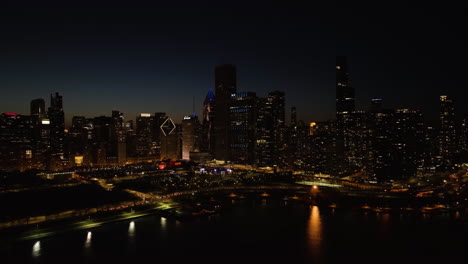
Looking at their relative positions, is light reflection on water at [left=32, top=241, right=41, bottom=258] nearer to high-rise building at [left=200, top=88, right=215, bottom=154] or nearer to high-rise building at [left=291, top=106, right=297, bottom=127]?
high-rise building at [left=200, top=88, right=215, bottom=154]

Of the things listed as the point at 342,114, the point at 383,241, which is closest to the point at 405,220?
the point at 383,241

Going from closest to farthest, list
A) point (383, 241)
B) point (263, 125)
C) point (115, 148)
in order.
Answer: point (383, 241) → point (263, 125) → point (115, 148)

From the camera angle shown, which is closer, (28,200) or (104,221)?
(104,221)

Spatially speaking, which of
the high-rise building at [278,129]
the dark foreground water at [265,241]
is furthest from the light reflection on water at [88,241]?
the high-rise building at [278,129]

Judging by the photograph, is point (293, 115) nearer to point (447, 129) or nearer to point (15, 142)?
point (447, 129)

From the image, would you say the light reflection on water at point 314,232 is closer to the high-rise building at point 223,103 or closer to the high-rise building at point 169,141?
the high-rise building at point 223,103

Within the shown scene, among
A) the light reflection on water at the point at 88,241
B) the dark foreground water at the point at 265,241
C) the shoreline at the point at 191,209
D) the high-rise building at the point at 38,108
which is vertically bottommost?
the dark foreground water at the point at 265,241

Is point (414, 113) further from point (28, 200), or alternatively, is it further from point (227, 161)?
point (28, 200)
